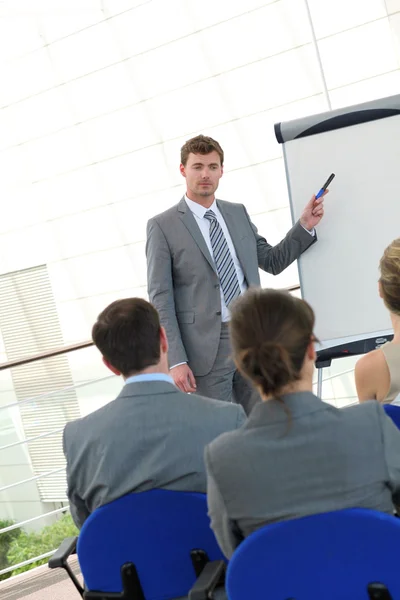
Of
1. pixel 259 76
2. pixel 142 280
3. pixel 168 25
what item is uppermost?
pixel 168 25

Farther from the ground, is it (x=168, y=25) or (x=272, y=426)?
(x=168, y=25)

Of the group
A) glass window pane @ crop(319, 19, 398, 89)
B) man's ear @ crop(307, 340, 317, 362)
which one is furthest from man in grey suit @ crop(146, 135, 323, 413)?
glass window pane @ crop(319, 19, 398, 89)

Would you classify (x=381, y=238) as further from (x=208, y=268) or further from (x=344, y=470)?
(x=344, y=470)

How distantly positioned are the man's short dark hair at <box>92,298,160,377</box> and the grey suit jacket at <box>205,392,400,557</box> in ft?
1.28

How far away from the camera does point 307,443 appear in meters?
1.28

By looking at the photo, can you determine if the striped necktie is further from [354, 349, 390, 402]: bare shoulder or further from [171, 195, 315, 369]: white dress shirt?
[354, 349, 390, 402]: bare shoulder

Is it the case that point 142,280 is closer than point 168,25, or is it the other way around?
point 168,25

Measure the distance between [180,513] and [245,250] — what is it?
1.60 metres

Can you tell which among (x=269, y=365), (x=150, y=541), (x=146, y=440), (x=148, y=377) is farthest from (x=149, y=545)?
(x=269, y=365)

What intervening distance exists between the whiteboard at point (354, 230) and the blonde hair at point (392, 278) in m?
1.07

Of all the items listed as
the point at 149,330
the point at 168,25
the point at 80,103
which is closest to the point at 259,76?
the point at 168,25

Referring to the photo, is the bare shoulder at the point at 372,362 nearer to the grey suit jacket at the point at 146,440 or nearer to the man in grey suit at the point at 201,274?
the grey suit jacket at the point at 146,440

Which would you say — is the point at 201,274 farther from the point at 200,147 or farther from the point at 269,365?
the point at 269,365

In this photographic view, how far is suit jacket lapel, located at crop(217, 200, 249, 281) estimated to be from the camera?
2924 millimetres
